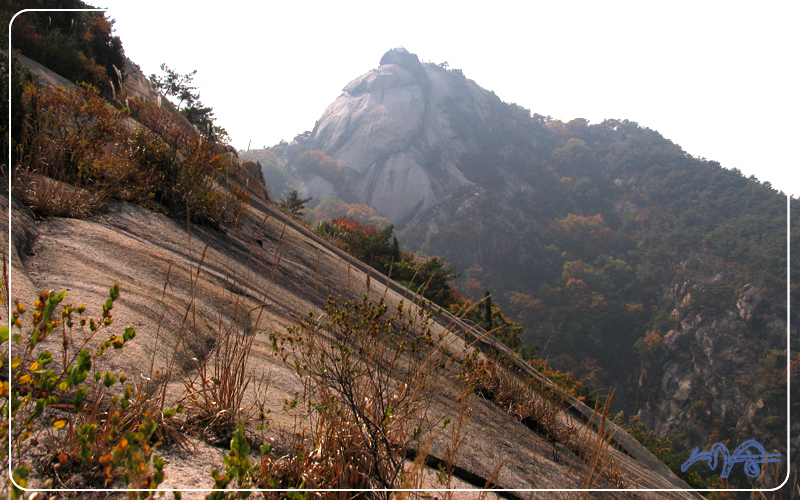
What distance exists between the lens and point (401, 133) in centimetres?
9094

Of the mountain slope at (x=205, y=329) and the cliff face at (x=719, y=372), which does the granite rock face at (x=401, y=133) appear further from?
the mountain slope at (x=205, y=329)

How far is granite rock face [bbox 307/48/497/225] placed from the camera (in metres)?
85.5

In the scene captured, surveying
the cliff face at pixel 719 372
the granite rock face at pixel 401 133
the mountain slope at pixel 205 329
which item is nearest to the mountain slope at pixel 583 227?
the cliff face at pixel 719 372

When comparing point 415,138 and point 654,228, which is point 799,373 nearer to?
point 654,228

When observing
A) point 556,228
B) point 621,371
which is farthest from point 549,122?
point 621,371

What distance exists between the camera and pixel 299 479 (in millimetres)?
1400

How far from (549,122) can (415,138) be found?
42.0 metres

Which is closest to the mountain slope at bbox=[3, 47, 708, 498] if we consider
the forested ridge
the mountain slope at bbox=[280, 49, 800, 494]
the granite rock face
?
the mountain slope at bbox=[280, 49, 800, 494]

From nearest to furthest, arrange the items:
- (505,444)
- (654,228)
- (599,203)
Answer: (505,444) → (654,228) → (599,203)

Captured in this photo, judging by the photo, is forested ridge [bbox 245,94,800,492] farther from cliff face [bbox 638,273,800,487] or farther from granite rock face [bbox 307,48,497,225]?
granite rock face [bbox 307,48,497,225]

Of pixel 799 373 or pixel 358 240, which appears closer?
pixel 799 373

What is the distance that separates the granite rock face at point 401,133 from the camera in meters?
85.5

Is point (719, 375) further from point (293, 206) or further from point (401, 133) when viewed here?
point (401, 133)

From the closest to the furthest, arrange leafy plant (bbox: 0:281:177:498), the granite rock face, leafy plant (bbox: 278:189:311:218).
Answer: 1. leafy plant (bbox: 0:281:177:498)
2. leafy plant (bbox: 278:189:311:218)
3. the granite rock face
